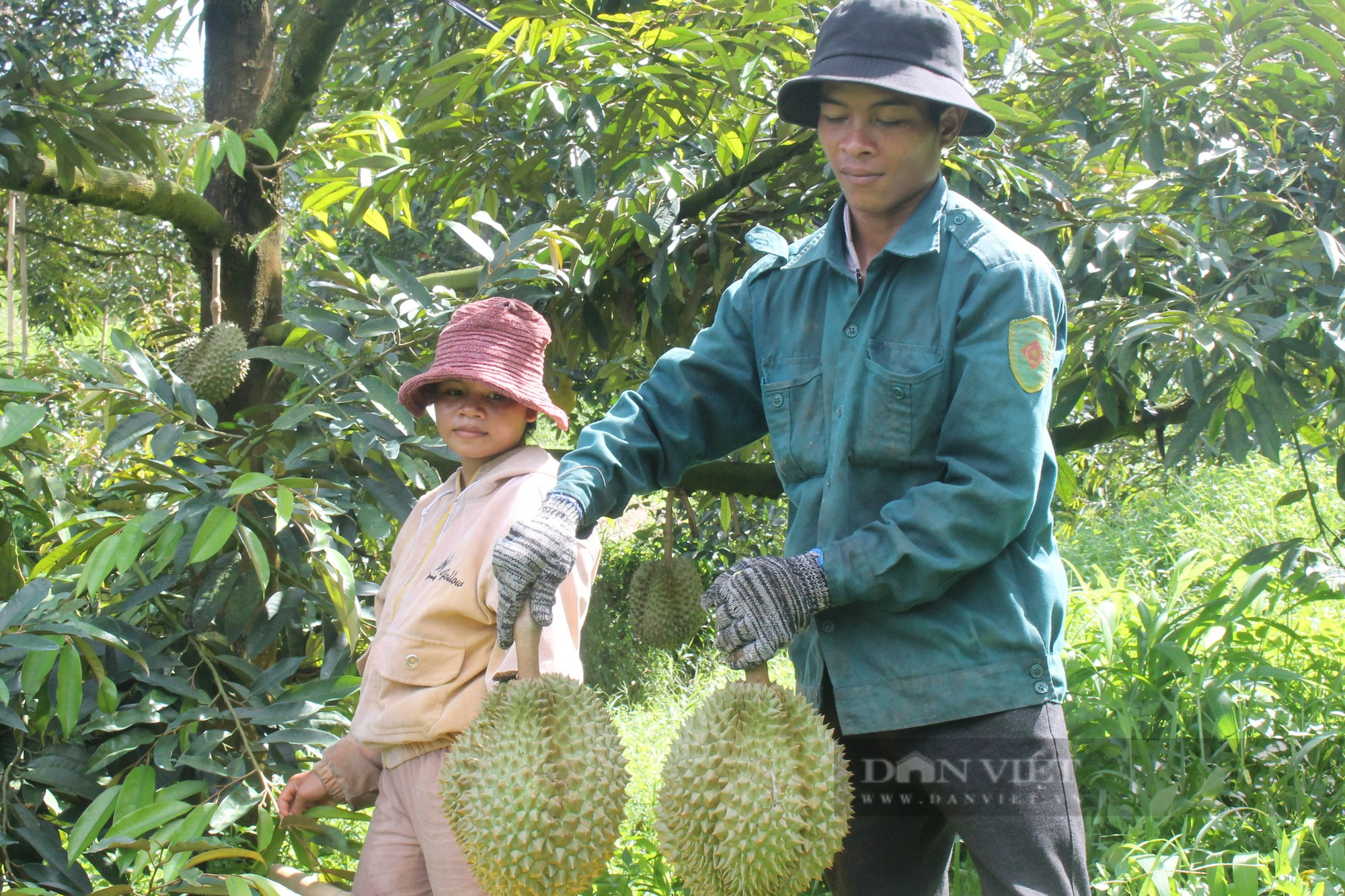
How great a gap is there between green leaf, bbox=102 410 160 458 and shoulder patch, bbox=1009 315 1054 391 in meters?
1.67

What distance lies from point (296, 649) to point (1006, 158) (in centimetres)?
194

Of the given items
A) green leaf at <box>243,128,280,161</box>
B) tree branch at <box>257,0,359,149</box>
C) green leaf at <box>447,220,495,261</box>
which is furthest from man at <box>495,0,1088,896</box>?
tree branch at <box>257,0,359,149</box>

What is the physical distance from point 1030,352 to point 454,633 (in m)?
1.00

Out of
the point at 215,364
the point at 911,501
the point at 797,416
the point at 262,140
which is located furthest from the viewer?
the point at 215,364

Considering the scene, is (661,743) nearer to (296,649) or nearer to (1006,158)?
(296,649)

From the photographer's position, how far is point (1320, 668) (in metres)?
3.10

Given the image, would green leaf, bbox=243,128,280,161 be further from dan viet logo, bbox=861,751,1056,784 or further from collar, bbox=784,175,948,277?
dan viet logo, bbox=861,751,1056,784

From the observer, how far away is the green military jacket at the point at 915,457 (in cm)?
126

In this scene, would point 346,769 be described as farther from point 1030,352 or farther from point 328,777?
point 1030,352

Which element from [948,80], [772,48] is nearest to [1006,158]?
[772,48]

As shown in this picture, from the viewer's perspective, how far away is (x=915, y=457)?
4.57 feet

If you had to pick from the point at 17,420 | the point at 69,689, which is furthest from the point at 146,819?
the point at 17,420

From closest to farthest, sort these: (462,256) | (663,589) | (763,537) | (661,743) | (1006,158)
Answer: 1. (1006,158)
2. (663,589)
3. (661,743)
4. (462,256)
5. (763,537)

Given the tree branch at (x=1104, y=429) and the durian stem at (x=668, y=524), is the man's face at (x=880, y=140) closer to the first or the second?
the durian stem at (x=668, y=524)
